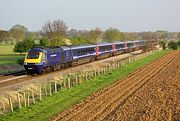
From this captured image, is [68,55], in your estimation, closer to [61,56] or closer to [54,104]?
[61,56]

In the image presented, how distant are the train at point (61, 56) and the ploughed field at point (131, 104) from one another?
10.7 m

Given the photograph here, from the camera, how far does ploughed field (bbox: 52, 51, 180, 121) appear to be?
1703cm

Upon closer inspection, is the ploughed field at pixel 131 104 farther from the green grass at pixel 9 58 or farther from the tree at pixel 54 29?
the tree at pixel 54 29

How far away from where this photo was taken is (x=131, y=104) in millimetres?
20141

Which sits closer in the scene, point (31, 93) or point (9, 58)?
point (31, 93)

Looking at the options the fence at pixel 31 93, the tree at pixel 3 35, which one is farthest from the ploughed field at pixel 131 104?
the tree at pixel 3 35

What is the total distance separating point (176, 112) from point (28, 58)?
22061mm

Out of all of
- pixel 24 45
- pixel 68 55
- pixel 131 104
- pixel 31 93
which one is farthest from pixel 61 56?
pixel 24 45

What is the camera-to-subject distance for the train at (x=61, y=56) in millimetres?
35781

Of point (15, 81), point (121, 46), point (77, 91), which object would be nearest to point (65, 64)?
point (15, 81)

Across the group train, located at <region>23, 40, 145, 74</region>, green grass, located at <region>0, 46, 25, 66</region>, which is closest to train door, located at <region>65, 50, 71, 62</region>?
train, located at <region>23, 40, 145, 74</region>

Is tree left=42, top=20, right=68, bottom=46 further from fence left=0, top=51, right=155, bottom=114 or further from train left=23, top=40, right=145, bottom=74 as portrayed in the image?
fence left=0, top=51, right=155, bottom=114

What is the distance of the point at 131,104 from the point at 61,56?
2249 centimetres

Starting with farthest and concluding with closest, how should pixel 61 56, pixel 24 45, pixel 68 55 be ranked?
pixel 24 45 < pixel 68 55 < pixel 61 56
